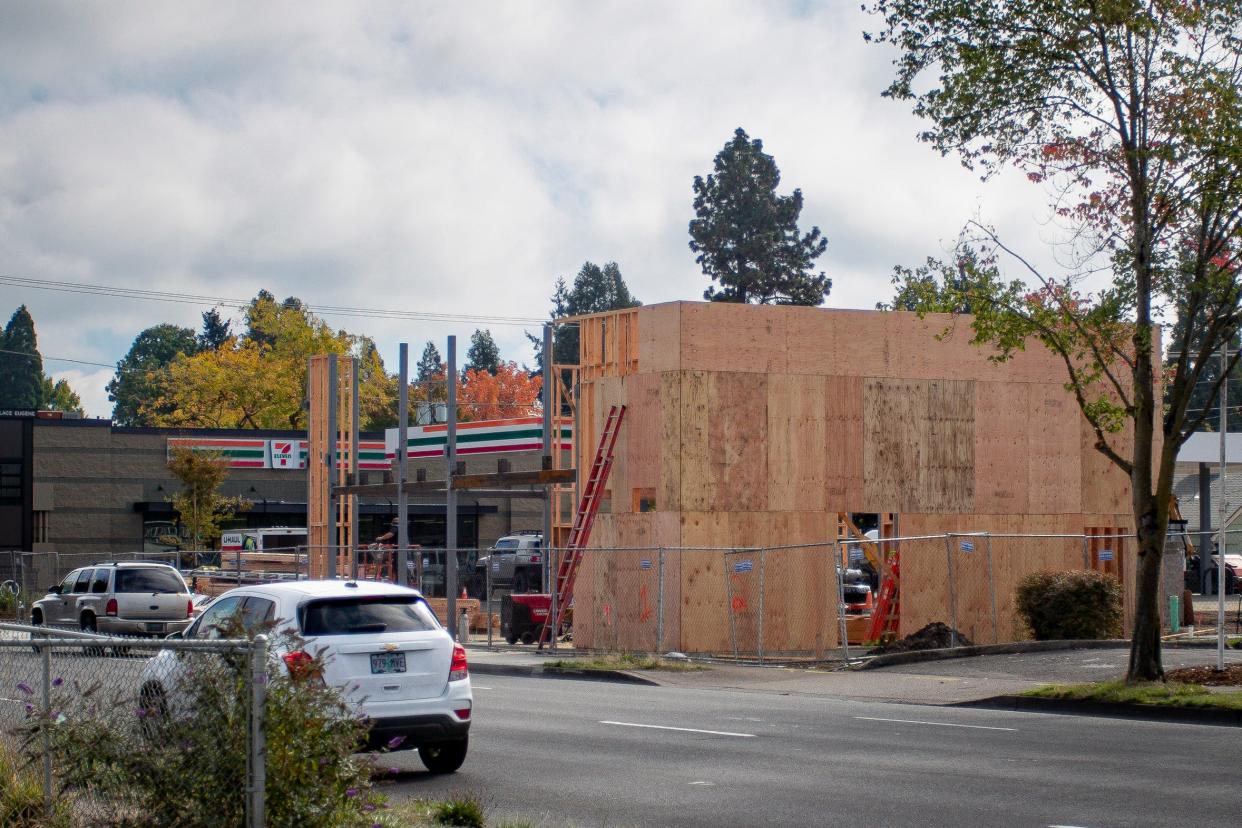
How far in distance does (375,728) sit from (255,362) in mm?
65142

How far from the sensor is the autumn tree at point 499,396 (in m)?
92.3

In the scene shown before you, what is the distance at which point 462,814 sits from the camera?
9617 millimetres

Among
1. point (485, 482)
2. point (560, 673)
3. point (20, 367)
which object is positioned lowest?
point (560, 673)

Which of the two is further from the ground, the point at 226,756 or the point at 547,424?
the point at 547,424

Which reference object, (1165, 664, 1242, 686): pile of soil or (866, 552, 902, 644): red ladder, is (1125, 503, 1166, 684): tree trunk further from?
(866, 552, 902, 644): red ladder

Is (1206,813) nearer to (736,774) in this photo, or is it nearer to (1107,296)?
(736,774)

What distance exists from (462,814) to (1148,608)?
1183cm

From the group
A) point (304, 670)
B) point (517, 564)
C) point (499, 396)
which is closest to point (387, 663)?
point (304, 670)

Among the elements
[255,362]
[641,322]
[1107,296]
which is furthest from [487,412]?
[1107,296]

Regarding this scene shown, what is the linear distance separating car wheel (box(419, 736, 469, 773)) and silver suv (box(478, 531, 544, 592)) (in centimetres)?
2573

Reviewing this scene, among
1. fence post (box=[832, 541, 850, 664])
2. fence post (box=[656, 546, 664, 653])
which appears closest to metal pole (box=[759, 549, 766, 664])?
fence post (box=[832, 541, 850, 664])

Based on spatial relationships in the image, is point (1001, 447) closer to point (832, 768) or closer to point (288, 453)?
point (832, 768)

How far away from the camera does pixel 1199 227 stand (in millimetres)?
18875

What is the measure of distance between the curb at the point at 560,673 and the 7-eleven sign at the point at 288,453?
3308 centimetres
